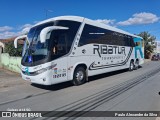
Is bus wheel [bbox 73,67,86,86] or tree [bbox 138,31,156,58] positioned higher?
tree [bbox 138,31,156,58]

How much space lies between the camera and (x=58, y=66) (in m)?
9.77

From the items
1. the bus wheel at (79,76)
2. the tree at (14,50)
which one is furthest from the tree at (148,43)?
the bus wheel at (79,76)

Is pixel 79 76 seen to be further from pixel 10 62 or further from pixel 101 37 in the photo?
pixel 10 62

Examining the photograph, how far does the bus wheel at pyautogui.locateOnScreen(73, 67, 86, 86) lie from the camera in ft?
36.3

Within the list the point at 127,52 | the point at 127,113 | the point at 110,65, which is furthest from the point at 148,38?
the point at 127,113

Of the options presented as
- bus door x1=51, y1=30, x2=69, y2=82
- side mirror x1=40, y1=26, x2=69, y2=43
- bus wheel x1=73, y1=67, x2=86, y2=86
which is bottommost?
bus wheel x1=73, y1=67, x2=86, y2=86

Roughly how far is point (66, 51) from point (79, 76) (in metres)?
1.75

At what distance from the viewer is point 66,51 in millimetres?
10219

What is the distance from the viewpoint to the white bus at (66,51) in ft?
31.1

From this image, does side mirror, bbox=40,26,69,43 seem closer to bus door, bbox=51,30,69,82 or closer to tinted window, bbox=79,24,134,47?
bus door, bbox=51,30,69,82

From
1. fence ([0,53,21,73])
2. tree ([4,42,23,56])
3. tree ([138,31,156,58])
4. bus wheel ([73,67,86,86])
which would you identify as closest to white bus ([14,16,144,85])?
bus wheel ([73,67,86,86])

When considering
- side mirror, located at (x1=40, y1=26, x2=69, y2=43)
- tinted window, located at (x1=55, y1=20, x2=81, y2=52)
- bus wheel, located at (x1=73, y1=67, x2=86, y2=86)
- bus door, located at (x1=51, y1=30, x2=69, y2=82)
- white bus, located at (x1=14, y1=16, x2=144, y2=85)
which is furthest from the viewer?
bus wheel, located at (x1=73, y1=67, x2=86, y2=86)

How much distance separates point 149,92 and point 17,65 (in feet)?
36.0

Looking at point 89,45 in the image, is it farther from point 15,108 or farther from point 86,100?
point 15,108
